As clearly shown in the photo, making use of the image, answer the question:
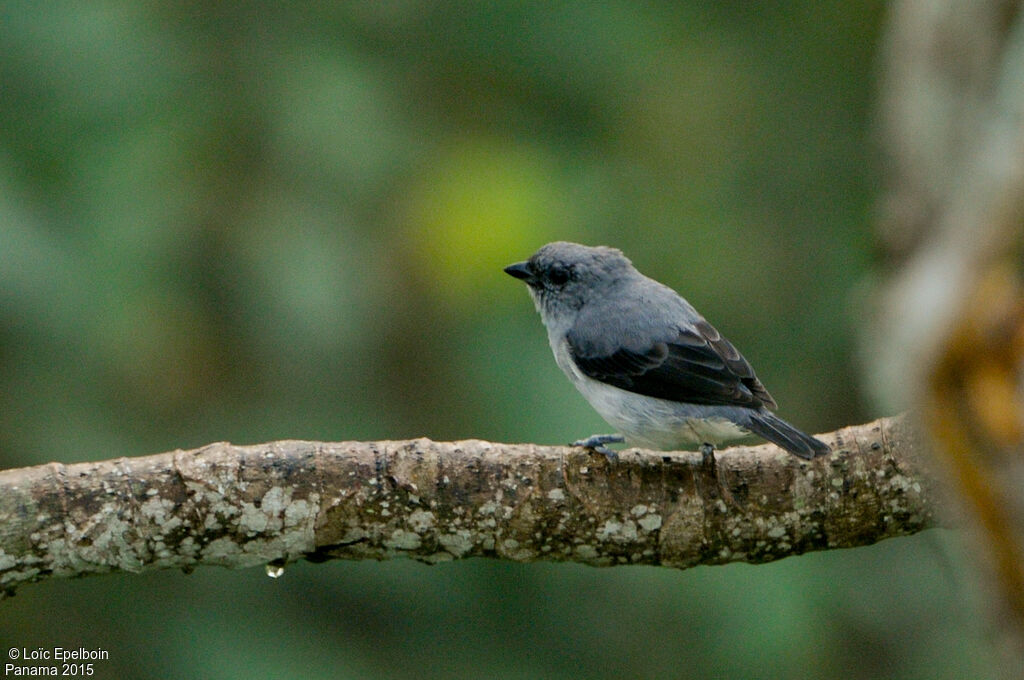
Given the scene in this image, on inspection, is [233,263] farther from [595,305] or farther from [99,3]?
[595,305]

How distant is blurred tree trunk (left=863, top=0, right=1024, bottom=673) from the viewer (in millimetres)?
1063

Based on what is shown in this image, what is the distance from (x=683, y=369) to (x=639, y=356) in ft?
0.62

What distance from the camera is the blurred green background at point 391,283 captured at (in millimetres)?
4785

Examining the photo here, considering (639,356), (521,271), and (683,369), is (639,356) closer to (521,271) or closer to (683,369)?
(683,369)

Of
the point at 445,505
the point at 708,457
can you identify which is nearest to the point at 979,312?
the point at 445,505

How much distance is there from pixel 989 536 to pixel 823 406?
209 inches

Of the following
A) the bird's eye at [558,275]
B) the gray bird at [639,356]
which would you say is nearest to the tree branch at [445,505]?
the gray bird at [639,356]

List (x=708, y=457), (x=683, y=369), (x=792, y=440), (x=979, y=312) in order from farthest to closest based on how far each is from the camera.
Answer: (x=683, y=369)
(x=708, y=457)
(x=792, y=440)
(x=979, y=312)

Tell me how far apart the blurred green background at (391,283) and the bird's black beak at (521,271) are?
1.77ft

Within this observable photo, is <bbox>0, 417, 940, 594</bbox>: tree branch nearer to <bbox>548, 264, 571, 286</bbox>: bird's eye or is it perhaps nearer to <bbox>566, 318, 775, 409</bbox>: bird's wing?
<bbox>566, 318, 775, 409</bbox>: bird's wing

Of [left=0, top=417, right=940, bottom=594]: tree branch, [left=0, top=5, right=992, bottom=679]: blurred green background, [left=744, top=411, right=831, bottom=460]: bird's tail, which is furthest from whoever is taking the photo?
[left=0, top=5, right=992, bottom=679]: blurred green background

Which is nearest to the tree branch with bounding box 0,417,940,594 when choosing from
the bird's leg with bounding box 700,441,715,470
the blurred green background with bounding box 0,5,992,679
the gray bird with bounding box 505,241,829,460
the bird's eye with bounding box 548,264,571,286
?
the bird's leg with bounding box 700,441,715,470

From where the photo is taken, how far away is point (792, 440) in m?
3.35

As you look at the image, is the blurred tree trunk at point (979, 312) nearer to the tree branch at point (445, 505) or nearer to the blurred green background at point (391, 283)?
the tree branch at point (445, 505)
